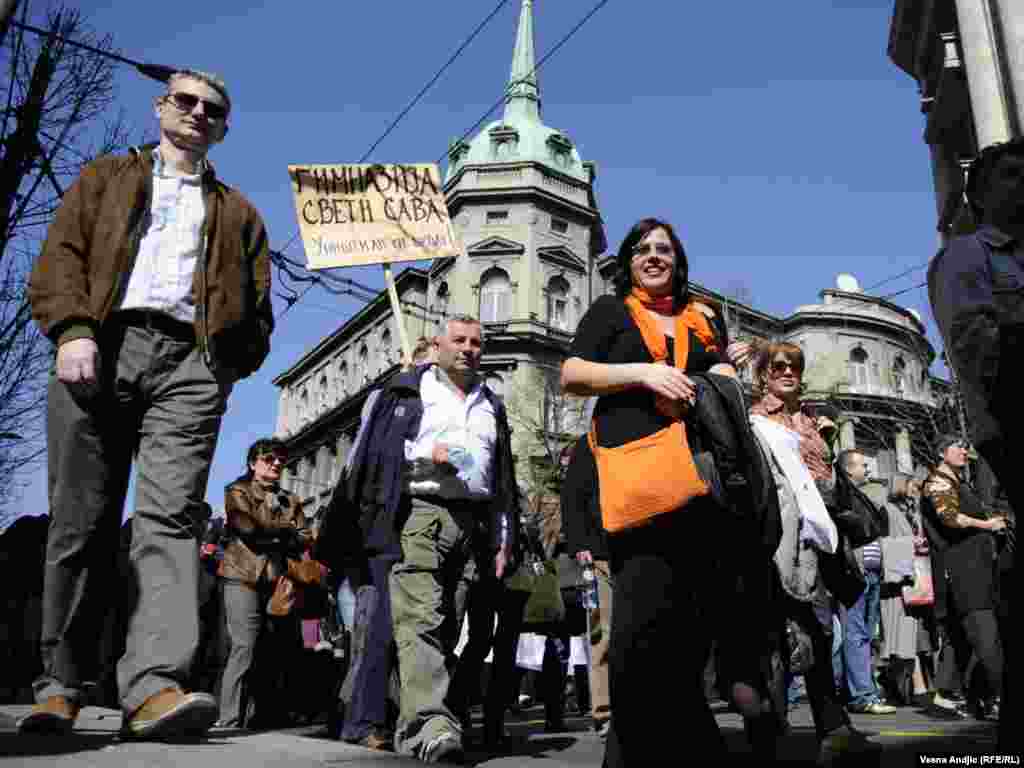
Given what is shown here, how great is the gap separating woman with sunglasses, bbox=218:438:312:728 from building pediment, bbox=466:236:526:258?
35112mm

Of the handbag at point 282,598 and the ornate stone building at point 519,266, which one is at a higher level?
the ornate stone building at point 519,266

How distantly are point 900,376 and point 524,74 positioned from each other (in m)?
26.3

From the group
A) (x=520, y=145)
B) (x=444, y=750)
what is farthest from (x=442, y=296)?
(x=444, y=750)

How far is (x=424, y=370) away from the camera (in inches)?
211

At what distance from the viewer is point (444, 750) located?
3787 millimetres

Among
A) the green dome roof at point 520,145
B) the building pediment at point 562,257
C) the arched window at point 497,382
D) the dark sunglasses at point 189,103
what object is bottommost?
the dark sunglasses at point 189,103

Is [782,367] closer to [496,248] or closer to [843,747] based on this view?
[843,747]

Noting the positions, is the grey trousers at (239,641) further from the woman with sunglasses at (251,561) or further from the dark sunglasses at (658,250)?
the dark sunglasses at (658,250)

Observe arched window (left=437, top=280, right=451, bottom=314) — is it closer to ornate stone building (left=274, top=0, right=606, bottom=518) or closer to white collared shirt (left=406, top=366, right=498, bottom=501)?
ornate stone building (left=274, top=0, right=606, bottom=518)

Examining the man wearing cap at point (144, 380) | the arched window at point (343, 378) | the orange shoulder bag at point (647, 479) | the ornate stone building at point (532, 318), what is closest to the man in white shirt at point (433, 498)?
the man wearing cap at point (144, 380)

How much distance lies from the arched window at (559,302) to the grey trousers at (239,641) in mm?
35722

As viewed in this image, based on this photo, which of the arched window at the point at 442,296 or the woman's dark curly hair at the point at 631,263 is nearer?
the woman's dark curly hair at the point at 631,263

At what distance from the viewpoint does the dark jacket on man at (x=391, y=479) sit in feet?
16.1

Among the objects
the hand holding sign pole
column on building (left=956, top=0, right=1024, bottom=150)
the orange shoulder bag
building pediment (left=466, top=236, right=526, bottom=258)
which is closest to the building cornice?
building pediment (left=466, top=236, right=526, bottom=258)
